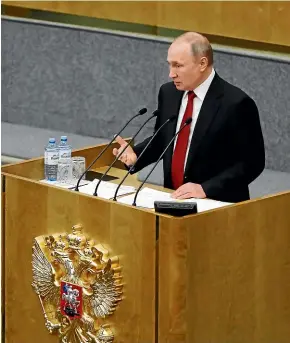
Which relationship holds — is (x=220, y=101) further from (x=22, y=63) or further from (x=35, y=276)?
(x=22, y=63)

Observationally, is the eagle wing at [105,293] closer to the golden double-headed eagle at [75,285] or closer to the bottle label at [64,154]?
the golden double-headed eagle at [75,285]

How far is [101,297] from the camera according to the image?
5.64 metres

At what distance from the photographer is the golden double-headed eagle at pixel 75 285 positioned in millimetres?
5621

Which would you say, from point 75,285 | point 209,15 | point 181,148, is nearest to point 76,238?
point 75,285

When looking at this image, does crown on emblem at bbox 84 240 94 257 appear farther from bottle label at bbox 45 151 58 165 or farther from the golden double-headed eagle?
bottle label at bbox 45 151 58 165

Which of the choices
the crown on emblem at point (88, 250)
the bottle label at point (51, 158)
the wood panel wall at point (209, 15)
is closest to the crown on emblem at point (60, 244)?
the crown on emblem at point (88, 250)

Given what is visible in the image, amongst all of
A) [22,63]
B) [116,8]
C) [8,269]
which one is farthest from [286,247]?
[22,63]

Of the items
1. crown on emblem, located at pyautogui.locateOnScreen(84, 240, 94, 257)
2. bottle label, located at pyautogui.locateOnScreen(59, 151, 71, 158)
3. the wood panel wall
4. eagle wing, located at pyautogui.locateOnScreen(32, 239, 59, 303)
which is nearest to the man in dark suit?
crown on emblem, located at pyautogui.locateOnScreen(84, 240, 94, 257)

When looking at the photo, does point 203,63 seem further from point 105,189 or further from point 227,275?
point 227,275

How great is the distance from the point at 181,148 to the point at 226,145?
0.21 meters

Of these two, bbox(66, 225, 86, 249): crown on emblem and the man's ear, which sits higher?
the man's ear

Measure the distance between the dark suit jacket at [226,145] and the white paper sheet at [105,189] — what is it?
0.85ft

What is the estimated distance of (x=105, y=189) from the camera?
585 cm

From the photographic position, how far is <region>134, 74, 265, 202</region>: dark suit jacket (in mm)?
5777
